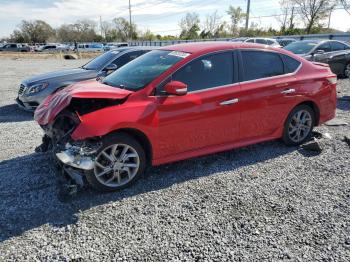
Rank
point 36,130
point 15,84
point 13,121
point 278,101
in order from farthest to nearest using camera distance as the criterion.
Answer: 1. point 15,84
2. point 13,121
3. point 36,130
4. point 278,101

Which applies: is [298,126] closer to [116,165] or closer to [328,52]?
[116,165]

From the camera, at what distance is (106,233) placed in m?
3.09

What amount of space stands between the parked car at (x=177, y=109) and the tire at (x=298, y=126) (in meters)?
0.02

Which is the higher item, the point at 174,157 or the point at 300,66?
the point at 300,66

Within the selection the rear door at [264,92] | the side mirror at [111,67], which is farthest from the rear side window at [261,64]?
the side mirror at [111,67]

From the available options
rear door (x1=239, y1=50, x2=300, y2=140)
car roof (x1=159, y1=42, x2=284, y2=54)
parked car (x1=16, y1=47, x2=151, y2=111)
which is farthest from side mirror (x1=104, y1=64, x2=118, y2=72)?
rear door (x1=239, y1=50, x2=300, y2=140)

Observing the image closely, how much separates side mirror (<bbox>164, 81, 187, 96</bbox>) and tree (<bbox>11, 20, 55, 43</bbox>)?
95018 millimetres

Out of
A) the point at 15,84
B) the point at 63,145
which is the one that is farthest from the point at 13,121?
the point at 15,84

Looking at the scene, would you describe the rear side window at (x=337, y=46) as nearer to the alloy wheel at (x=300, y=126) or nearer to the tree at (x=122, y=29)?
the alloy wheel at (x=300, y=126)

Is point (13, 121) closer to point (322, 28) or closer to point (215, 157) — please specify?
point (215, 157)

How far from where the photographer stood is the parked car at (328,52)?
38.4 feet

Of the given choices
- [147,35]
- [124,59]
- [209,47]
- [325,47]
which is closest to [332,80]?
[209,47]

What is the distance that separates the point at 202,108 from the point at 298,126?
6.74ft

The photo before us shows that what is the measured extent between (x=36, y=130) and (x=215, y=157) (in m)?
3.78
